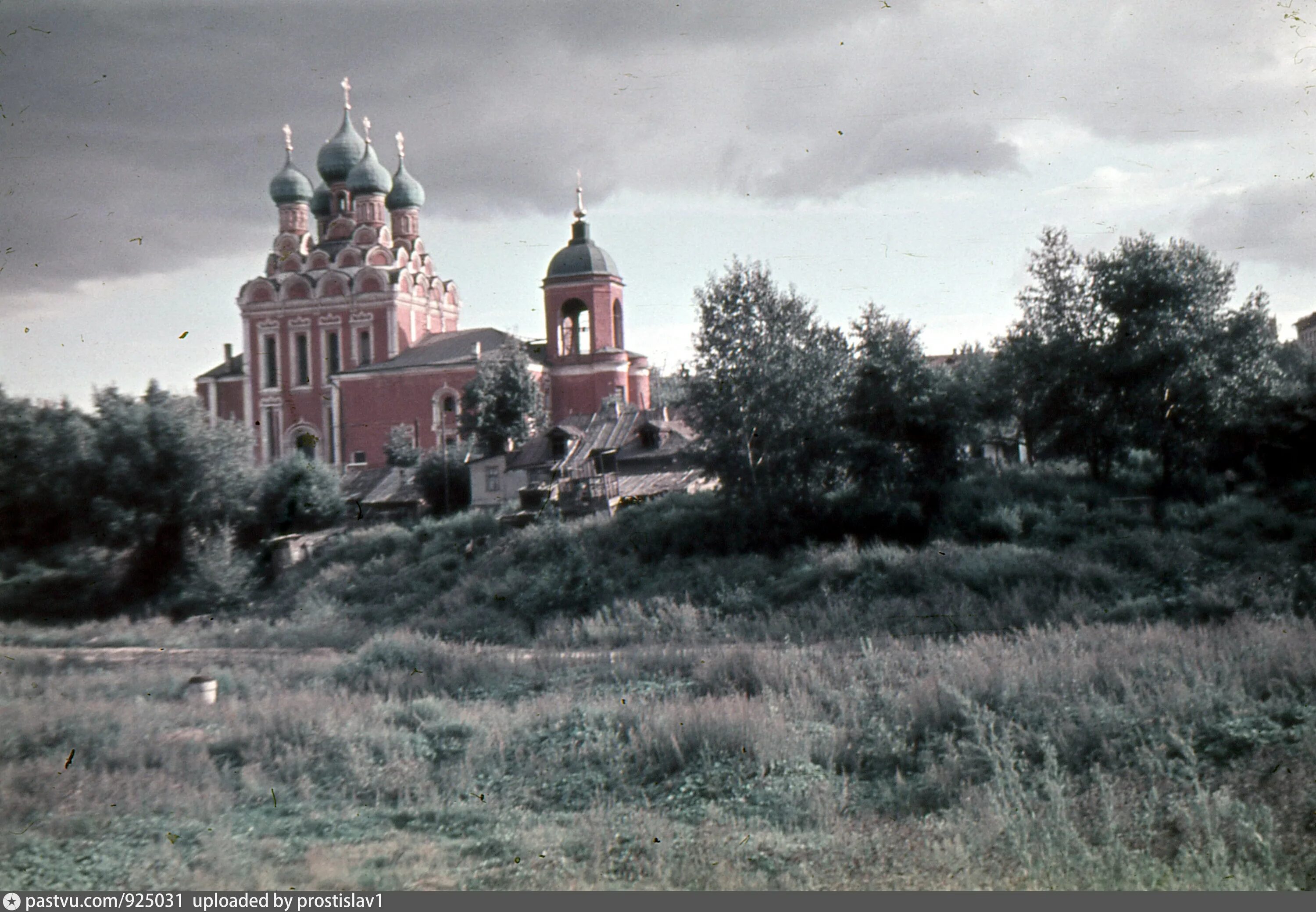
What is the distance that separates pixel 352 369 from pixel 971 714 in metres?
47.5

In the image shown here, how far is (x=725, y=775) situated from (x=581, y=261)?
3920cm

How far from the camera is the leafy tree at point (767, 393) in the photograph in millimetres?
27891

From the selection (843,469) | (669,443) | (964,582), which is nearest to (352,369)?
(669,443)

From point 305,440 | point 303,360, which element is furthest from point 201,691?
point 303,360

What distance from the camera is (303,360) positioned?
5534 centimetres

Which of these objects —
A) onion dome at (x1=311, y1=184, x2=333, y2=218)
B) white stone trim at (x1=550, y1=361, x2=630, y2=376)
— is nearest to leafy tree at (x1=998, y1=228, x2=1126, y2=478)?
white stone trim at (x1=550, y1=361, x2=630, y2=376)

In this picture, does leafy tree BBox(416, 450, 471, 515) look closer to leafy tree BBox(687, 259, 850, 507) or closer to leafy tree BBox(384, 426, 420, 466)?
leafy tree BBox(384, 426, 420, 466)

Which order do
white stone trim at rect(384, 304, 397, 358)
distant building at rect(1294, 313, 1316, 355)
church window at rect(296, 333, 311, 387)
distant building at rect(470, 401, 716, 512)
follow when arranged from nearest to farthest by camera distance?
distant building at rect(1294, 313, 1316, 355) → distant building at rect(470, 401, 716, 512) → white stone trim at rect(384, 304, 397, 358) → church window at rect(296, 333, 311, 387)

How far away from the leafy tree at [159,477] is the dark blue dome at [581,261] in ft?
54.3

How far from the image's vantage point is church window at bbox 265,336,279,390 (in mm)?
55062

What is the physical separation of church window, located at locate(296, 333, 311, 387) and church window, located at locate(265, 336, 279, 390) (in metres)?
1.08

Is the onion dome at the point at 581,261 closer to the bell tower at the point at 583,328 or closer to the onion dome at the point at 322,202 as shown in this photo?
the bell tower at the point at 583,328

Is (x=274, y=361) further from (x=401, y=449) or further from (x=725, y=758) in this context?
(x=725, y=758)

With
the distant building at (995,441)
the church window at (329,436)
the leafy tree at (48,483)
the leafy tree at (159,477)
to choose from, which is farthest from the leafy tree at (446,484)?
the distant building at (995,441)
